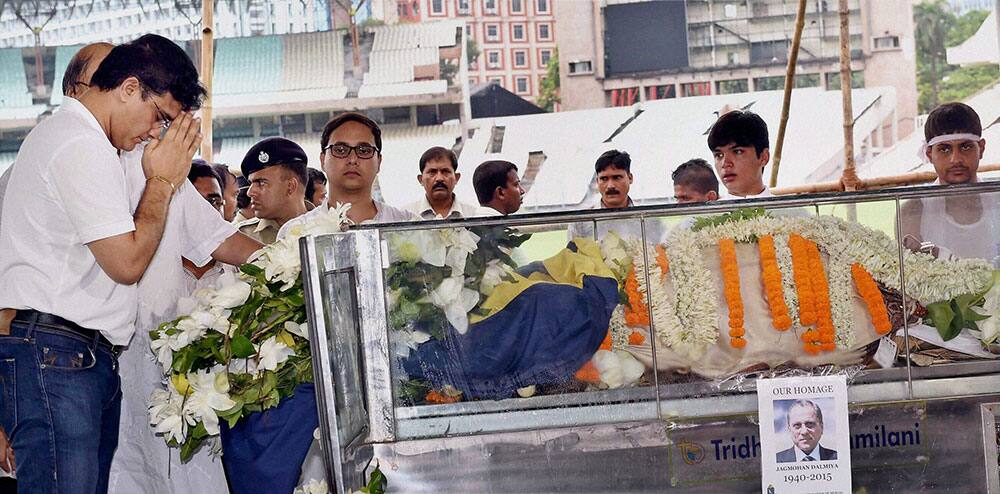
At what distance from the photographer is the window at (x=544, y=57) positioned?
12844 mm

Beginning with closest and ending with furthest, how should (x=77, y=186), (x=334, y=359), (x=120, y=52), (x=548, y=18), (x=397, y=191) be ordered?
(x=334, y=359)
(x=77, y=186)
(x=120, y=52)
(x=397, y=191)
(x=548, y=18)

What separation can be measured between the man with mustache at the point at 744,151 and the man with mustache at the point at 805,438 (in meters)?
1.47

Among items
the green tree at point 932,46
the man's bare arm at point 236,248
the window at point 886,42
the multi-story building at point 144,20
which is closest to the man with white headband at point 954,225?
the man's bare arm at point 236,248

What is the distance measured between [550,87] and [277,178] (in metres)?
10.4

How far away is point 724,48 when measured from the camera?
12.5 metres

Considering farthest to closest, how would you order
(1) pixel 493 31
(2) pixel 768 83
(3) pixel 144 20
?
(1) pixel 493 31 < (2) pixel 768 83 < (3) pixel 144 20

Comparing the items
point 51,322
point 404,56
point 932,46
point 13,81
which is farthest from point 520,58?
point 51,322

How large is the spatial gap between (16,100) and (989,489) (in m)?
13.4

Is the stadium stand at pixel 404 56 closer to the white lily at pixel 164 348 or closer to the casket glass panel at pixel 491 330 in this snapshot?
the white lily at pixel 164 348

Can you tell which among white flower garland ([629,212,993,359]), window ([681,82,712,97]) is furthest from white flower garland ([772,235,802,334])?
window ([681,82,712,97])

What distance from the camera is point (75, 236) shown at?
1830 mm

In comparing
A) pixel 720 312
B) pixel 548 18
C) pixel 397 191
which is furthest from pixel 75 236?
pixel 548 18

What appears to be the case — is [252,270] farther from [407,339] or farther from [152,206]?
[407,339]

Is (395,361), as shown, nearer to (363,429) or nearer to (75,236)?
(363,429)
